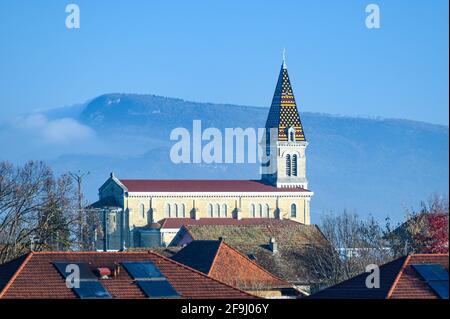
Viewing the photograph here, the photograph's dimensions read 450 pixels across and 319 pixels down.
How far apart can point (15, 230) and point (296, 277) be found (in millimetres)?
8902

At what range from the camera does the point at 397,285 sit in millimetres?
26312

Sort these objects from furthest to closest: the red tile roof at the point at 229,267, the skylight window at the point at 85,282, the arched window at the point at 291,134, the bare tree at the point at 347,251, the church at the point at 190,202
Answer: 1. the arched window at the point at 291,134
2. the church at the point at 190,202
3. the bare tree at the point at 347,251
4. the red tile roof at the point at 229,267
5. the skylight window at the point at 85,282

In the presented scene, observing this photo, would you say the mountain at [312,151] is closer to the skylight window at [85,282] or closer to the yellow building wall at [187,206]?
the yellow building wall at [187,206]

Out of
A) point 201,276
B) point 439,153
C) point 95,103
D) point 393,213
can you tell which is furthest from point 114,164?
point 201,276

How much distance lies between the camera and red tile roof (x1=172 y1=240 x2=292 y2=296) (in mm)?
41875

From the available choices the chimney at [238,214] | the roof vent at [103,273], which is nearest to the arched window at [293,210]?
the chimney at [238,214]

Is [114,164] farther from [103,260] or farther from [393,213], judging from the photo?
[103,260]

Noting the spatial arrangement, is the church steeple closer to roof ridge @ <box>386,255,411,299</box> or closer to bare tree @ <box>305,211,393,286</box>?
bare tree @ <box>305,211,393,286</box>

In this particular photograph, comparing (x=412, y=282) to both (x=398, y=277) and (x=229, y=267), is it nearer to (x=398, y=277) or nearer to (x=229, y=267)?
(x=398, y=277)

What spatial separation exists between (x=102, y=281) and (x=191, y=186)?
9134 cm

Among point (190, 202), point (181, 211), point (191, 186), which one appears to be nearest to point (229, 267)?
point (190, 202)

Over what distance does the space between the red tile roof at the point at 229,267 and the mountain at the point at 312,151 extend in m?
39.2

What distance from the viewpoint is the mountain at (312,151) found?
92.8 m

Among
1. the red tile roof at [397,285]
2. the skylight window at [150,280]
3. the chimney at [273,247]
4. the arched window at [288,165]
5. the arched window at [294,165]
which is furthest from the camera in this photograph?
the arched window at [294,165]
